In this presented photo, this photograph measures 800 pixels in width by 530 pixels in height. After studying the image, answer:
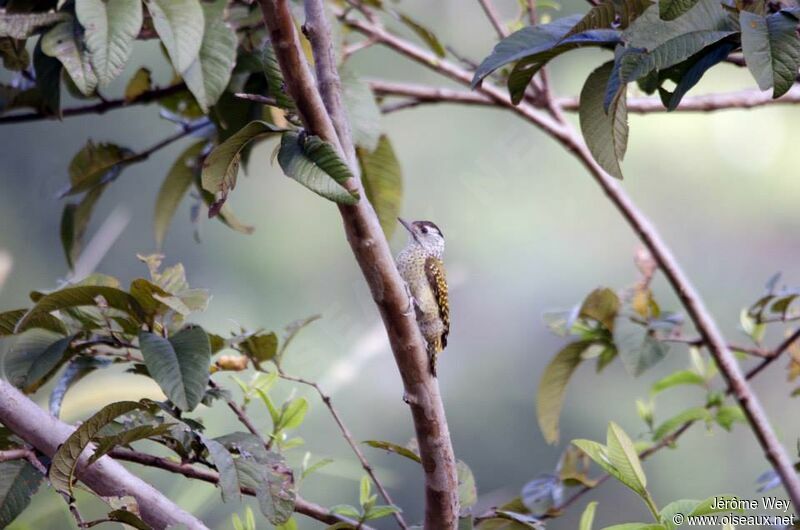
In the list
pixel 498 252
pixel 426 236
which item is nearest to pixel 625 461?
pixel 426 236

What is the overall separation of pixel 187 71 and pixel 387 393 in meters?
1.38

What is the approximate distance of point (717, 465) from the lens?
2.28 metres

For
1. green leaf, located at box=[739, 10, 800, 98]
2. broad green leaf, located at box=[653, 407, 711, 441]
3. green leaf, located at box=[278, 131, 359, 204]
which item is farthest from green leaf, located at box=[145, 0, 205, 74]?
broad green leaf, located at box=[653, 407, 711, 441]

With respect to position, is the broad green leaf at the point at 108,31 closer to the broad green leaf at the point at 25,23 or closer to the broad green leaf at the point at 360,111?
the broad green leaf at the point at 25,23

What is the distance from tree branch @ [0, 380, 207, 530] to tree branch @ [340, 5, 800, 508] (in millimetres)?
684

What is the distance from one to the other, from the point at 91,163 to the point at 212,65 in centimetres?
37

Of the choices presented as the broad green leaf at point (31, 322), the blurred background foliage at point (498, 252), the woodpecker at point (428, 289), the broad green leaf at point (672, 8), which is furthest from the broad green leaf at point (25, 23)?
the blurred background foliage at point (498, 252)

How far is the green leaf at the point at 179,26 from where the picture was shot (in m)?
1.00

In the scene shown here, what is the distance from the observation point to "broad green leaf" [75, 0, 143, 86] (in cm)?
95

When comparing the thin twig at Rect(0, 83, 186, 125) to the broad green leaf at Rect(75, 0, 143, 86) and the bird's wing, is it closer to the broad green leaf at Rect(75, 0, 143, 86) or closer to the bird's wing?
the broad green leaf at Rect(75, 0, 143, 86)

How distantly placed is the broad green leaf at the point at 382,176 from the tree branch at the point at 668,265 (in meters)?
0.19

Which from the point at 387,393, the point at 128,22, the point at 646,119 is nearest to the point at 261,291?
the point at 387,393

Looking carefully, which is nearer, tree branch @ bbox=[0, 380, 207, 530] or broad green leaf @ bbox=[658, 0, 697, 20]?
broad green leaf @ bbox=[658, 0, 697, 20]

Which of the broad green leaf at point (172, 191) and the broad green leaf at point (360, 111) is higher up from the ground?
the broad green leaf at point (360, 111)
